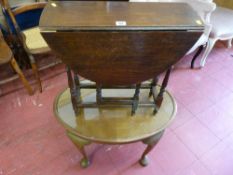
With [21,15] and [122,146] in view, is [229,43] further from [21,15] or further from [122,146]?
[21,15]

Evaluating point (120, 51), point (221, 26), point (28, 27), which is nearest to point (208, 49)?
point (221, 26)

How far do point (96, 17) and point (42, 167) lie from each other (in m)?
1.04

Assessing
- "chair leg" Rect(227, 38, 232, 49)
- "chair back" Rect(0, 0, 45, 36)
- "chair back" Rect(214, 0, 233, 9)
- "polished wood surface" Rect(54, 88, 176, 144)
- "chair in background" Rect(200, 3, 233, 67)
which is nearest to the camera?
"polished wood surface" Rect(54, 88, 176, 144)

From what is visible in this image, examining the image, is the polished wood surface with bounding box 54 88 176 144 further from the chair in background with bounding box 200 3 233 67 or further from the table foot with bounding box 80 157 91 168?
the chair in background with bounding box 200 3 233 67

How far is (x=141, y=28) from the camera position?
81cm

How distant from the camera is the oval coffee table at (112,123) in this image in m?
1.10

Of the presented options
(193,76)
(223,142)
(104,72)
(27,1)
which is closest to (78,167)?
(104,72)

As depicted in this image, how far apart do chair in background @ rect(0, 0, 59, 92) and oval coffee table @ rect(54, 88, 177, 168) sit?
592 millimetres

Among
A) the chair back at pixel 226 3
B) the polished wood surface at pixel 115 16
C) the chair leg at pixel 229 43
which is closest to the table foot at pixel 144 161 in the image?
the polished wood surface at pixel 115 16

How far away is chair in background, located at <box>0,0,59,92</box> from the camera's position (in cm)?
161

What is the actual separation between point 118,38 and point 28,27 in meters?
1.49

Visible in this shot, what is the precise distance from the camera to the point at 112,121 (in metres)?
1.17

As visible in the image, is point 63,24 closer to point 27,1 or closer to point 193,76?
point 27,1

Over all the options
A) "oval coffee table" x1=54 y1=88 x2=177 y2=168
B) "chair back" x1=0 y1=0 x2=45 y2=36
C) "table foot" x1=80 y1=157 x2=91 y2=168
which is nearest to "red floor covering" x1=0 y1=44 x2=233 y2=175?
"table foot" x1=80 y1=157 x2=91 y2=168
